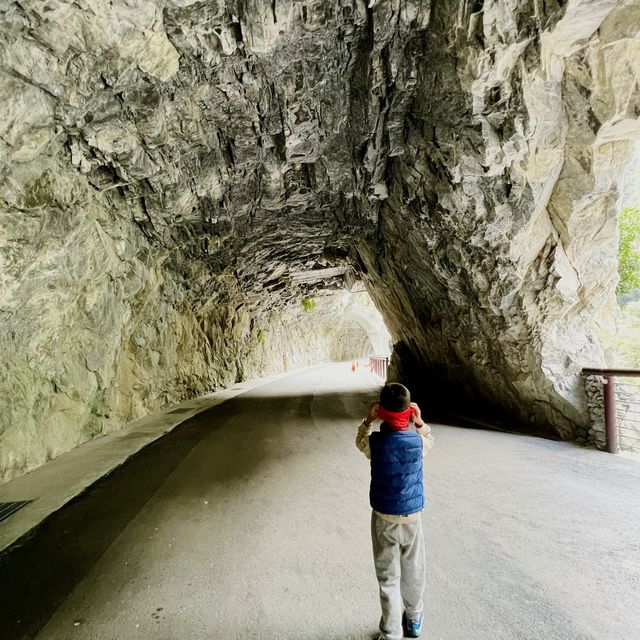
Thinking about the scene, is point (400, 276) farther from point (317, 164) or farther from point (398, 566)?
point (398, 566)

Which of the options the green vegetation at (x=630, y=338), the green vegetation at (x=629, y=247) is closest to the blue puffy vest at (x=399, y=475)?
the green vegetation at (x=629, y=247)

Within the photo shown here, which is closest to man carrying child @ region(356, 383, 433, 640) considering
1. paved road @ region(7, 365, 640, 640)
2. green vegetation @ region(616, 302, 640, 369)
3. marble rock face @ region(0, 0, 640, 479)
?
paved road @ region(7, 365, 640, 640)

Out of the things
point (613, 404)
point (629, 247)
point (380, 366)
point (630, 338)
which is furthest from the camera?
point (380, 366)

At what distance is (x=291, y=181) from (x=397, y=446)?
941 cm

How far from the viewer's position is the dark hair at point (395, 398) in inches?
99.3

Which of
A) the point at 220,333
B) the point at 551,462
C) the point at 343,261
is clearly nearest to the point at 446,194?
the point at 551,462

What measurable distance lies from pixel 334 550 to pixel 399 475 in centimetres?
170

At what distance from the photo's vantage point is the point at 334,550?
359 centimetres

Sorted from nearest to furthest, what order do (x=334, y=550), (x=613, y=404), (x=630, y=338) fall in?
(x=334, y=550)
(x=613, y=404)
(x=630, y=338)

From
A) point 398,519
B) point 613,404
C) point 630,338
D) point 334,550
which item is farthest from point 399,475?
point 630,338

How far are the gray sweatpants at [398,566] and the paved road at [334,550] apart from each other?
0.94ft

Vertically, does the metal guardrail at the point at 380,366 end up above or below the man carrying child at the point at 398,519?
below

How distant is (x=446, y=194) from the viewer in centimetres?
790

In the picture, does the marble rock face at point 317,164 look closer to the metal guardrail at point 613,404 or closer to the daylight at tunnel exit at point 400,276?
the daylight at tunnel exit at point 400,276
